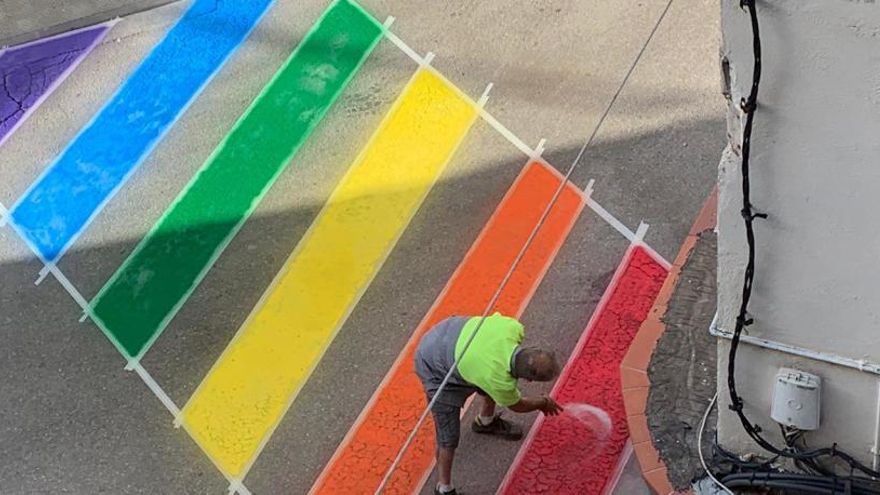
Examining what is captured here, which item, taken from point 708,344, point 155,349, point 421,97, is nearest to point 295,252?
point 155,349

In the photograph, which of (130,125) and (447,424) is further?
(130,125)

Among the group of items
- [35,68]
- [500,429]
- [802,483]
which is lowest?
[500,429]

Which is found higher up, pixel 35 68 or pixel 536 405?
pixel 35 68

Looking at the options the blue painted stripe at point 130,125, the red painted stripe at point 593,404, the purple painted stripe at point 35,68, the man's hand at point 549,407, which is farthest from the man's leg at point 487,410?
the purple painted stripe at point 35,68

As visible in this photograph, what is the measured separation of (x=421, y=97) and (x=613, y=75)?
1.49m

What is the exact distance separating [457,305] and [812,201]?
126 inches

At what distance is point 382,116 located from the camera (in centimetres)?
857

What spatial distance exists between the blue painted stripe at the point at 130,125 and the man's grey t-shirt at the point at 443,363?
11.1 feet

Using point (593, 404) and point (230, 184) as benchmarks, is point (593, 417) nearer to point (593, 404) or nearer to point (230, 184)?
point (593, 404)

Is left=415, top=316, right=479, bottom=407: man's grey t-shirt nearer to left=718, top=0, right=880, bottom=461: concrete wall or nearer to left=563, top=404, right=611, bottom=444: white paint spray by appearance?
left=563, top=404, right=611, bottom=444: white paint spray

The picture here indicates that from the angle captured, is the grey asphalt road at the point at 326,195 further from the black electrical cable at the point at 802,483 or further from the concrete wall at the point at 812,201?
the concrete wall at the point at 812,201

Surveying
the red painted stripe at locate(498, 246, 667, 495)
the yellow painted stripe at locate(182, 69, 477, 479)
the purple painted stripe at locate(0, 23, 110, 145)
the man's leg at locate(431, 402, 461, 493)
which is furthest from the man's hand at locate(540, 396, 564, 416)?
the purple painted stripe at locate(0, 23, 110, 145)

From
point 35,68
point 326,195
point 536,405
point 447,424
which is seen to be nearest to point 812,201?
point 536,405

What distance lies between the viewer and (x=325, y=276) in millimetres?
7688
